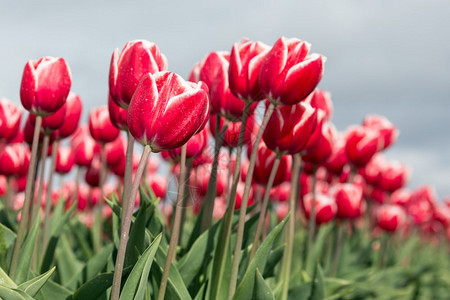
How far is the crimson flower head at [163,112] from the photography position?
119cm

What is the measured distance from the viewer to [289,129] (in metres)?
1.75

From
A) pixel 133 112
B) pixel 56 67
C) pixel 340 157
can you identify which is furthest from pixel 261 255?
pixel 340 157

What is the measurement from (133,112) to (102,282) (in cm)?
55

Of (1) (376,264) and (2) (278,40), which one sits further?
(1) (376,264)

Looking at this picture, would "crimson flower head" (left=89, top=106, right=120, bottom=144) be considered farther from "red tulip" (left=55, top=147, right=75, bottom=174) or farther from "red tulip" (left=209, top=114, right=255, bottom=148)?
"red tulip" (left=209, top=114, right=255, bottom=148)

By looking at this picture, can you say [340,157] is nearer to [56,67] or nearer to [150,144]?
[56,67]

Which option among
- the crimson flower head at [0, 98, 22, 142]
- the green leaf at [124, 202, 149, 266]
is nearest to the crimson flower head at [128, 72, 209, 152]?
the green leaf at [124, 202, 149, 266]

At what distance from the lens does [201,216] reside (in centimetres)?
225

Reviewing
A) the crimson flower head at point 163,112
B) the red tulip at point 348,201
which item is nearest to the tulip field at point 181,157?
the crimson flower head at point 163,112

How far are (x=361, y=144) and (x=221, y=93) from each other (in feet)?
6.08

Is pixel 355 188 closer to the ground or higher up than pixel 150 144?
closer to the ground

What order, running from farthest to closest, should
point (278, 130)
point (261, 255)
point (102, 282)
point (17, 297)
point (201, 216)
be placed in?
point (201, 216)
point (278, 130)
point (261, 255)
point (102, 282)
point (17, 297)

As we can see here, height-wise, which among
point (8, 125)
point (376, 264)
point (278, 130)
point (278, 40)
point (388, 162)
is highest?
point (278, 40)

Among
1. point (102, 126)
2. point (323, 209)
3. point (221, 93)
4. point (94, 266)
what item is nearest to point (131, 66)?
point (221, 93)
